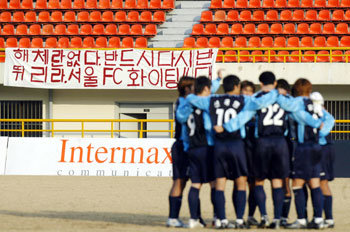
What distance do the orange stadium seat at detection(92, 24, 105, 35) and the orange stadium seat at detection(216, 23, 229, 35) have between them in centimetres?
391

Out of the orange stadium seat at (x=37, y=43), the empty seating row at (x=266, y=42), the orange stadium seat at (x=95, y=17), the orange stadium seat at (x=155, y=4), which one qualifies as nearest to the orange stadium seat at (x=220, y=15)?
→ the empty seating row at (x=266, y=42)

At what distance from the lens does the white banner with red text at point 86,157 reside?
18281 mm

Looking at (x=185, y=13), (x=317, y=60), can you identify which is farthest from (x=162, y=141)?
(x=185, y=13)

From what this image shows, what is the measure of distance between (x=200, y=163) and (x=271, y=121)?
0.99 meters

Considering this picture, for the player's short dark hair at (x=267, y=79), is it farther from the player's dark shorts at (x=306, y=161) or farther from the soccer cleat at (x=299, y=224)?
the soccer cleat at (x=299, y=224)

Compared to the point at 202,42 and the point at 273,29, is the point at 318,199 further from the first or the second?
the point at 273,29

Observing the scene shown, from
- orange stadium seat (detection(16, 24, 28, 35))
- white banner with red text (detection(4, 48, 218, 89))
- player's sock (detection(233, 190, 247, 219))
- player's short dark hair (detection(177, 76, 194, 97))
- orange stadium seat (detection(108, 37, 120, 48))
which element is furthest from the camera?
orange stadium seat (detection(16, 24, 28, 35))

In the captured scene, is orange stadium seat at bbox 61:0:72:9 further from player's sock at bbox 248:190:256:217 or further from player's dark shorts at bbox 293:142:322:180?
player's dark shorts at bbox 293:142:322:180

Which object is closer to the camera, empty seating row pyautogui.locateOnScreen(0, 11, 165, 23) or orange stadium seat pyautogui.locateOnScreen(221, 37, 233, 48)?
orange stadium seat pyautogui.locateOnScreen(221, 37, 233, 48)

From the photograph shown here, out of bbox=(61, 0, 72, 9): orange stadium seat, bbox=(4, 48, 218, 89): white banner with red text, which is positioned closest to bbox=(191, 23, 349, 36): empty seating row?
bbox=(4, 48, 218, 89): white banner with red text

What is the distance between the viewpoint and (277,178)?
28.9 feet

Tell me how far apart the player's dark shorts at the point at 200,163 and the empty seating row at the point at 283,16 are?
54.0 ft

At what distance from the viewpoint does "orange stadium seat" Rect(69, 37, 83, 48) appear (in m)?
24.3

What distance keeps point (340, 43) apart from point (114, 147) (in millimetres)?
9208
